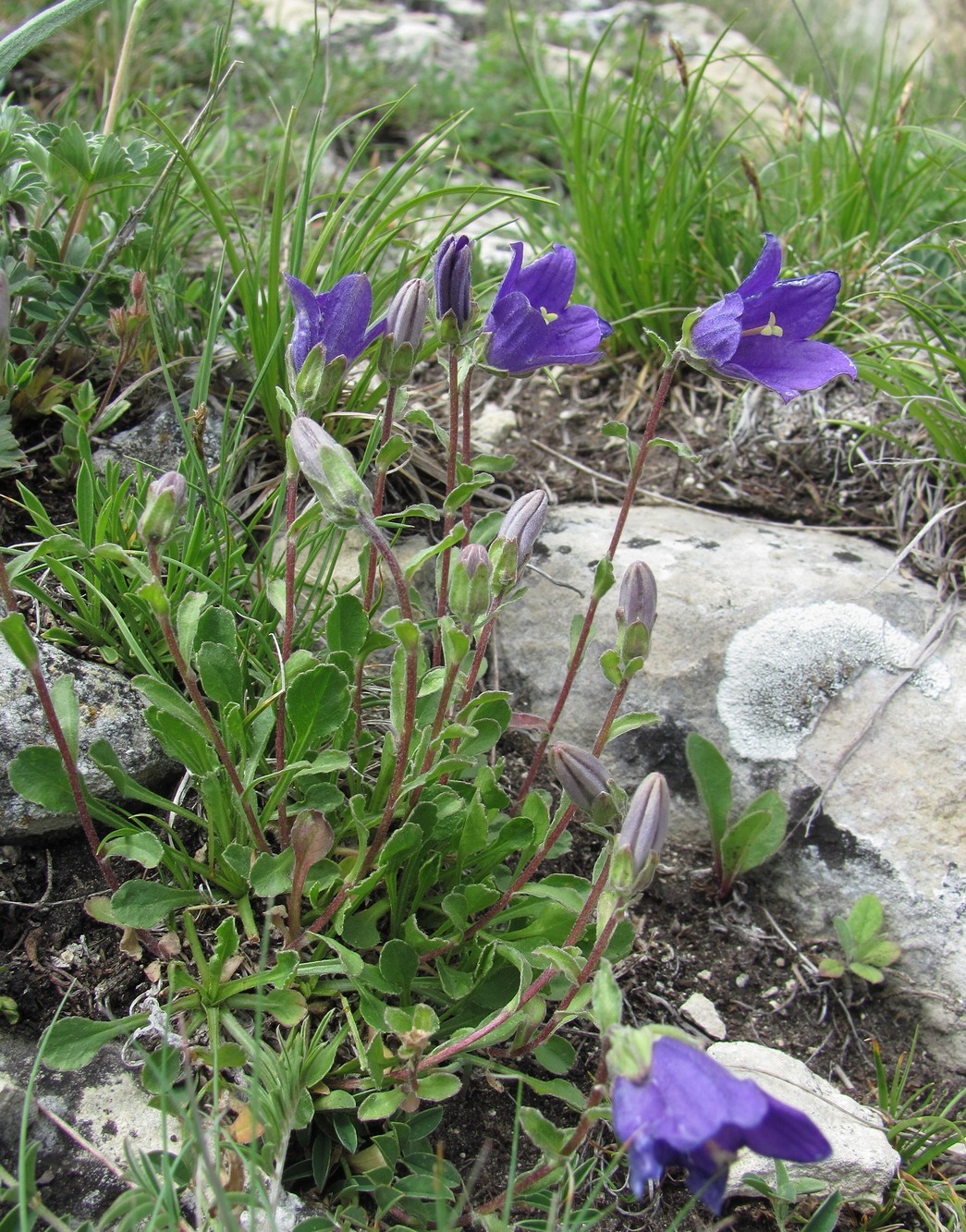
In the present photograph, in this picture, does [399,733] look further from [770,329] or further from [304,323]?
[770,329]

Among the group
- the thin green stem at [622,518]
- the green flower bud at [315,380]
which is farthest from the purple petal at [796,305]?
the green flower bud at [315,380]

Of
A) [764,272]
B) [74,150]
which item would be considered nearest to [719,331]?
[764,272]

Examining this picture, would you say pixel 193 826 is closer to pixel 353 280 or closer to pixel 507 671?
pixel 507 671

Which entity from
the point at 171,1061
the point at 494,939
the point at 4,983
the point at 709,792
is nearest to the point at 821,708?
the point at 709,792

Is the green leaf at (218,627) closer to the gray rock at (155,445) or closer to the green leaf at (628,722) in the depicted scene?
the gray rock at (155,445)

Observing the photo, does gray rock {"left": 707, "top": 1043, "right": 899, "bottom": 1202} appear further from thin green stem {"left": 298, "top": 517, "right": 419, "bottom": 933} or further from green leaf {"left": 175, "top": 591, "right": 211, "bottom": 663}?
green leaf {"left": 175, "top": 591, "right": 211, "bottom": 663}
